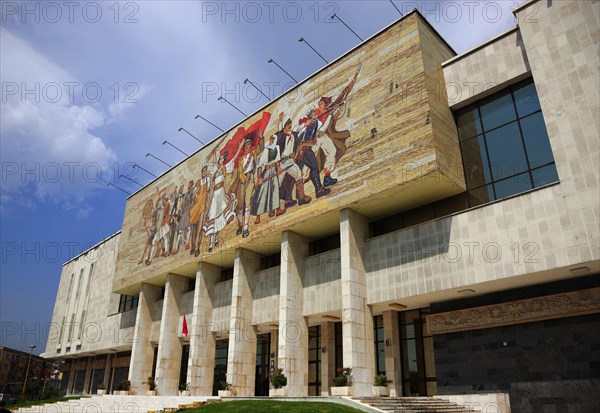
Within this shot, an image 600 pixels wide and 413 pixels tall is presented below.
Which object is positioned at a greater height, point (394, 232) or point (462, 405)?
point (394, 232)

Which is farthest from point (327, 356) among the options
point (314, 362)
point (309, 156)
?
point (309, 156)

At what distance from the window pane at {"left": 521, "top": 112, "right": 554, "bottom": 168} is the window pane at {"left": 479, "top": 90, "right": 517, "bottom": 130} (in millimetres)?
1038

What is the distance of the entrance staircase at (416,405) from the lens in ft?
62.7

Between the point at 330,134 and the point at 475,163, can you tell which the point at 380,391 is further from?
the point at 330,134

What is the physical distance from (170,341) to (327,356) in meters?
14.6

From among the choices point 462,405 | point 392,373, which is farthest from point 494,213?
point 392,373

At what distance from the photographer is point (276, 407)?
19.8 m

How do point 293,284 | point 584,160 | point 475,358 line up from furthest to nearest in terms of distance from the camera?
1. point 293,284
2. point 475,358
3. point 584,160

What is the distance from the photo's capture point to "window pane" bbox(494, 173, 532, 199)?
21484 millimetres

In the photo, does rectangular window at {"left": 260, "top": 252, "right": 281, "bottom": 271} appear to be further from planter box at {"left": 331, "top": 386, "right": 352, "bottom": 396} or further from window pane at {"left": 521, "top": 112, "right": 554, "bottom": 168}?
window pane at {"left": 521, "top": 112, "right": 554, "bottom": 168}

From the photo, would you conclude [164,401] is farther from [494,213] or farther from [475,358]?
[494,213]

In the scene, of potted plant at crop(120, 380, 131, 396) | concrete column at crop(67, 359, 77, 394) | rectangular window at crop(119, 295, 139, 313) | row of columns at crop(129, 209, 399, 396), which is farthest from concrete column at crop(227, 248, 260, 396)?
concrete column at crop(67, 359, 77, 394)

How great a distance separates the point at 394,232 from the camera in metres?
24.4

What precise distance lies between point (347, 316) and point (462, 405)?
21.5 feet
